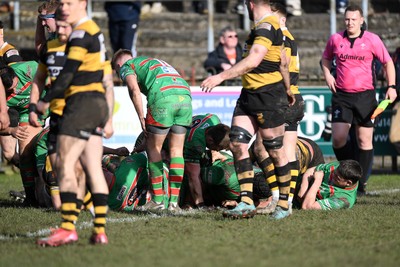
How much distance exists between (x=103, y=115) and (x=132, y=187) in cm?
283

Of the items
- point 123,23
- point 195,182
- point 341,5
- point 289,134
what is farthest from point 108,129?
point 341,5

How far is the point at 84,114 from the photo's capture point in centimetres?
716

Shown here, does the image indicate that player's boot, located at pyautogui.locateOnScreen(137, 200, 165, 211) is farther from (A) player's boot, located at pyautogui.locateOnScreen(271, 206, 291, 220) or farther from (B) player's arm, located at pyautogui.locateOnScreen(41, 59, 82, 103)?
(B) player's arm, located at pyautogui.locateOnScreen(41, 59, 82, 103)

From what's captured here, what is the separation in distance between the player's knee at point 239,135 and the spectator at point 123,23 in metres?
8.23

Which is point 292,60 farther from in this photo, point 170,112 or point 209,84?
point 209,84

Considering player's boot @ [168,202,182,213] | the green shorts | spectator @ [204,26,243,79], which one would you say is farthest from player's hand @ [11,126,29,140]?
spectator @ [204,26,243,79]

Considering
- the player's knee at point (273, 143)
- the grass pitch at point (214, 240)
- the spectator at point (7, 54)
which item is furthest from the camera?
the spectator at point (7, 54)

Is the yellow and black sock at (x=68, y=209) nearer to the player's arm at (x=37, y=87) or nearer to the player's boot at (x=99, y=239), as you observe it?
the player's boot at (x=99, y=239)

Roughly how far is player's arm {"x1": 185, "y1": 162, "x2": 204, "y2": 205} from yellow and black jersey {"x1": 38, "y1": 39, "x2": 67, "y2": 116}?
283 centimetres

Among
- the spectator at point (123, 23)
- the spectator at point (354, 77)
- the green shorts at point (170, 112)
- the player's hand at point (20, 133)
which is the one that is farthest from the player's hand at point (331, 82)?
the spectator at point (123, 23)

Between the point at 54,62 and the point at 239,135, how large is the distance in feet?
6.85

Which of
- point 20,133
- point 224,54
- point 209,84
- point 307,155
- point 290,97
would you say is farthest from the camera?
point 224,54

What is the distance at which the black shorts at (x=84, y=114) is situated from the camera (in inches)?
280

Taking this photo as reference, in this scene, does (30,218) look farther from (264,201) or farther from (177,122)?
(264,201)
